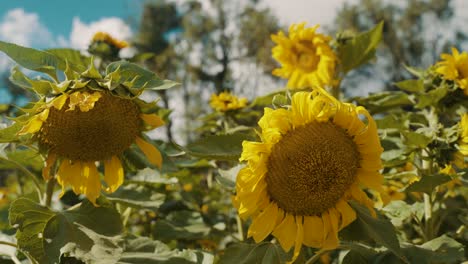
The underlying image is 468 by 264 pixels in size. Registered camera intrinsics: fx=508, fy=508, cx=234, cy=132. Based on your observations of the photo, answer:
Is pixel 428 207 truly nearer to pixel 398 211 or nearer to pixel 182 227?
pixel 398 211

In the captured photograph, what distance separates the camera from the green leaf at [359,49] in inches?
79.7

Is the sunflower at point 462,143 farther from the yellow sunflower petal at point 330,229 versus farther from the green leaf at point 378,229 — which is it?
the yellow sunflower petal at point 330,229

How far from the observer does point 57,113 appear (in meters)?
1.34

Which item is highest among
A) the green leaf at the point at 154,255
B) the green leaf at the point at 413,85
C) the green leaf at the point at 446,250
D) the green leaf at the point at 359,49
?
the green leaf at the point at 359,49

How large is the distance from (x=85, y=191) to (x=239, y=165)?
1.49ft

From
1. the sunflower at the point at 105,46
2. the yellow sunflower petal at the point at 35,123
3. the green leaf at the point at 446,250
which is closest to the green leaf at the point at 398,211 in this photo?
the green leaf at the point at 446,250

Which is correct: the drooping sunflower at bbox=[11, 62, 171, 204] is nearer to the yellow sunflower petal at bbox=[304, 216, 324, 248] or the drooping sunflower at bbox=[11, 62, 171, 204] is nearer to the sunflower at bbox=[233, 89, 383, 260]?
the sunflower at bbox=[233, 89, 383, 260]

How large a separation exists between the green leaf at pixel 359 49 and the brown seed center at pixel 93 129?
107 cm

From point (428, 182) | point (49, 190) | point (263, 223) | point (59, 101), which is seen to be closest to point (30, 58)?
point (59, 101)

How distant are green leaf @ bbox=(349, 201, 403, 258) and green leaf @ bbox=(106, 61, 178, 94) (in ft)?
1.94

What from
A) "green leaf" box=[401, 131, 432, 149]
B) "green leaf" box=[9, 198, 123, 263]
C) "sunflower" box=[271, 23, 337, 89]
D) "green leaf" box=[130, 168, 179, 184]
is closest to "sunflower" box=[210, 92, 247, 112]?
"sunflower" box=[271, 23, 337, 89]

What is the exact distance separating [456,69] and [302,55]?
0.82m

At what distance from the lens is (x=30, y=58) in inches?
54.6

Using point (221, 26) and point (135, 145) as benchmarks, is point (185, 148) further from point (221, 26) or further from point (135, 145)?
point (221, 26)
